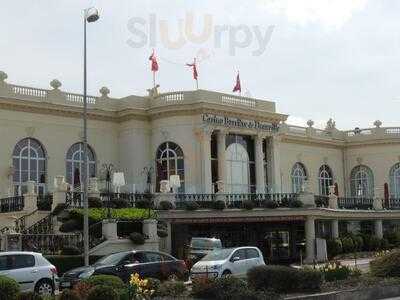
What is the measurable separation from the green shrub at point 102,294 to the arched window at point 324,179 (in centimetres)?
4763

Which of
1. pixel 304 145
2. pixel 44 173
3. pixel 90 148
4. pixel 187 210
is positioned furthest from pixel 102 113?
pixel 304 145

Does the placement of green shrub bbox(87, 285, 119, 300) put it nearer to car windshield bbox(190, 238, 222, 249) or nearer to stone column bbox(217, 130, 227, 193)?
car windshield bbox(190, 238, 222, 249)

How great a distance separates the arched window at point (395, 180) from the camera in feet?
202

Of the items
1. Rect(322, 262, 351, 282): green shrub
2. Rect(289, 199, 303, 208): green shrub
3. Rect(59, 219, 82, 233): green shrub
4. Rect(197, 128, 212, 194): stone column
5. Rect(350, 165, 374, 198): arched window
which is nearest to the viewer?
Rect(322, 262, 351, 282): green shrub

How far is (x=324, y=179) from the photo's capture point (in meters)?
62.4

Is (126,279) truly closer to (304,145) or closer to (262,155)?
(262,155)

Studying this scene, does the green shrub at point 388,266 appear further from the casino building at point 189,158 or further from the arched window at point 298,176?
the arched window at point 298,176

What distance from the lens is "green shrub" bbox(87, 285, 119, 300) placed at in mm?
15148

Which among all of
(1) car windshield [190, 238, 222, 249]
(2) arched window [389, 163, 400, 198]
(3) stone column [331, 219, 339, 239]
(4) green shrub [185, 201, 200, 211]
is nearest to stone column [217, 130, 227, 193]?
(4) green shrub [185, 201, 200, 211]

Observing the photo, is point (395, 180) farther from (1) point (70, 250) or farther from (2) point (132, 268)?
(2) point (132, 268)

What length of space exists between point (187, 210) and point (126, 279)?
16212mm

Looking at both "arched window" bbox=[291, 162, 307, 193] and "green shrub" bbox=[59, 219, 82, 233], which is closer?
"green shrub" bbox=[59, 219, 82, 233]

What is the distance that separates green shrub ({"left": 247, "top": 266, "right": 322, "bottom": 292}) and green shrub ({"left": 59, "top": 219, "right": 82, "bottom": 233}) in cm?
1540

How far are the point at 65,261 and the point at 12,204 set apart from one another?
9.47 m
